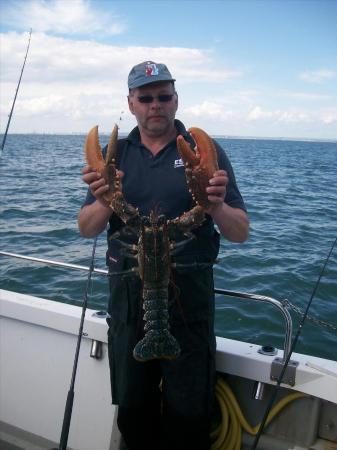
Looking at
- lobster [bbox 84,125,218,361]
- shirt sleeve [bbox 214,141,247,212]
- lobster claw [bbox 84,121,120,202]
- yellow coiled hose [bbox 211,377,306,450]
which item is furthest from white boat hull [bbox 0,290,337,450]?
lobster claw [bbox 84,121,120,202]

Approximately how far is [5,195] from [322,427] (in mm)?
16735

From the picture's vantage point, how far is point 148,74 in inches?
122

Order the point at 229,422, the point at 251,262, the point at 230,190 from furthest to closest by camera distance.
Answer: the point at 251,262 → the point at 229,422 → the point at 230,190

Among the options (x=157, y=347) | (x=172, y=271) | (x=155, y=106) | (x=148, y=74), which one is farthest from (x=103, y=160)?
(x=157, y=347)

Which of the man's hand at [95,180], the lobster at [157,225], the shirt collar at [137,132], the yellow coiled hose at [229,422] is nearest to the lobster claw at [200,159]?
the lobster at [157,225]

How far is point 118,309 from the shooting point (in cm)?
315

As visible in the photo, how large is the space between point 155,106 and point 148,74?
0.72ft

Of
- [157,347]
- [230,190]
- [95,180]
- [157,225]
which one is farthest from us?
[230,190]

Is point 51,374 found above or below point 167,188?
below

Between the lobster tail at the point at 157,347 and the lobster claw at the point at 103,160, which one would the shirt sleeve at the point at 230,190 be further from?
the lobster tail at the point at 157,347

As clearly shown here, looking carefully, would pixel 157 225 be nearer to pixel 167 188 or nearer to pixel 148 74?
pixel 167 188

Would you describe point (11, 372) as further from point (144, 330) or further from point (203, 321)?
point (203, 321)

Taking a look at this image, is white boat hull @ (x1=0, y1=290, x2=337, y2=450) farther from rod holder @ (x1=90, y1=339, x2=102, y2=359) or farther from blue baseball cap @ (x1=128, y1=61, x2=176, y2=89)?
blue baseball cap @ (x1=128, y1=61, x2=176, y2=89)

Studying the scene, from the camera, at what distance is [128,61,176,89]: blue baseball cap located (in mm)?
3074
